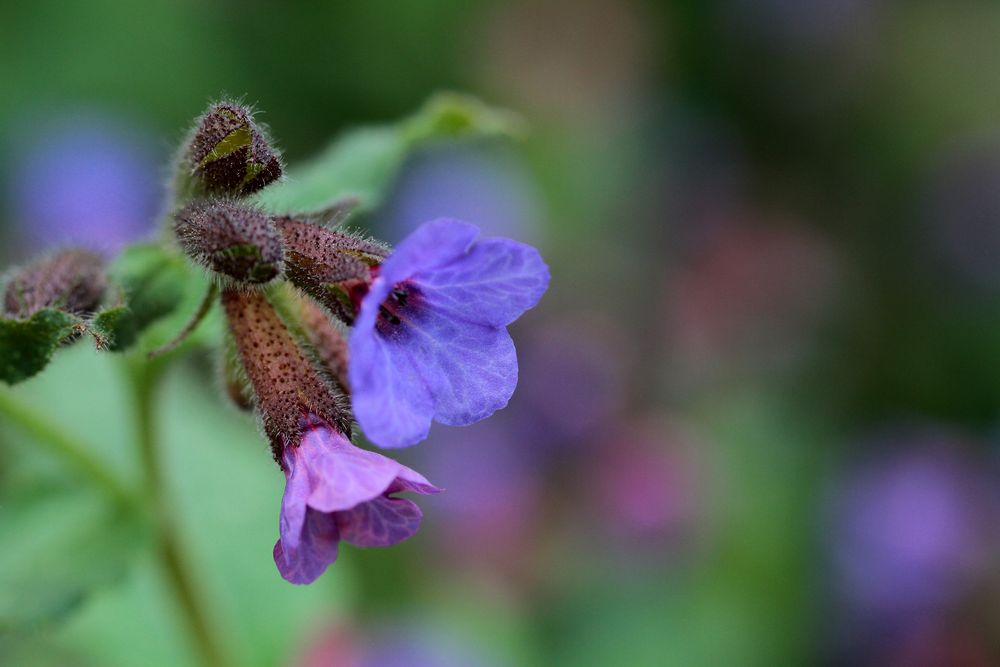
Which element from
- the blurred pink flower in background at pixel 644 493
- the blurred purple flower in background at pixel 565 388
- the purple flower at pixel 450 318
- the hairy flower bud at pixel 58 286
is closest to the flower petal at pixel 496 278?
the purple flower at pixel 450 318

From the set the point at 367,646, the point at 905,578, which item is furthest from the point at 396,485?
the point at 905,578

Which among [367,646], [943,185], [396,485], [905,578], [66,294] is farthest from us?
[943,185]

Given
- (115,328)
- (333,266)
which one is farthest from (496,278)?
(115,328)

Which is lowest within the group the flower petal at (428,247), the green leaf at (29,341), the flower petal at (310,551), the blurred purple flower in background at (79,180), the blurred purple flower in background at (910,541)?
the blurred purple flower in background at (910,541)

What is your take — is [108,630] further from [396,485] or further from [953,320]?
[953,320]

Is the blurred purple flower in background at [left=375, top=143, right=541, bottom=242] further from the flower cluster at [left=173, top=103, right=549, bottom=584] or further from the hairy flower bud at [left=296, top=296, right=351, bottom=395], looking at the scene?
the flower cluster at [left=173, top=103, right=549, bottom=584]

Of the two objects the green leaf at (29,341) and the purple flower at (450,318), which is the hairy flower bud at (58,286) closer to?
the green leaf at (29,341)
